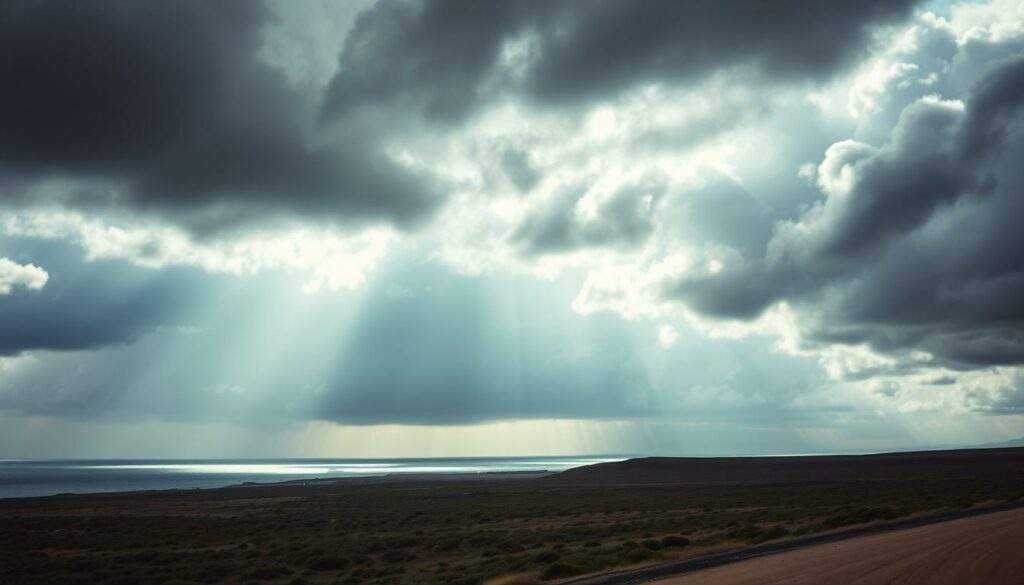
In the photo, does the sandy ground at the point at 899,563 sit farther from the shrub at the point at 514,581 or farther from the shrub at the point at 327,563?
the shrub at the point at 327,563

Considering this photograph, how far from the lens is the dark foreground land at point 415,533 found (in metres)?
34.2

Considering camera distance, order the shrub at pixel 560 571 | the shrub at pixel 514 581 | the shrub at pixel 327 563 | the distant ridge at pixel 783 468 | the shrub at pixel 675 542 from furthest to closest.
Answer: the distant ridge at pixel 783 468, the shrub at pixel 327 563, the shrub at pixel 675 542, the shrub at pixel 560 571, the shrub at pixel 514 581

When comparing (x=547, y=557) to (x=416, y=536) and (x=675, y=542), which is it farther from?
(x=416, y=536)

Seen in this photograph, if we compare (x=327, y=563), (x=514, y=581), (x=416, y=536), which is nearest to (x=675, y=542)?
(x=514, y=581)

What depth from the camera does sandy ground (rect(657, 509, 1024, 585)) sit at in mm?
19141

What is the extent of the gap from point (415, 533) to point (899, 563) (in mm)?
34720

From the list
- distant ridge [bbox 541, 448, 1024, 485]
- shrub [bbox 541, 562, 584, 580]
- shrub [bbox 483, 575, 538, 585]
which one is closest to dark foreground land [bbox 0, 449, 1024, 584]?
shrub [bbox 541, 562, 584, 580]

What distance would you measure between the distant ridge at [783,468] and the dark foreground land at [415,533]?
42.8m

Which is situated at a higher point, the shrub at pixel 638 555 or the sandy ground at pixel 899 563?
the sandy ground at pixel 899 563

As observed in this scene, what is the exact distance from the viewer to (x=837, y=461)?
14125cm

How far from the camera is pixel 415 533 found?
4988 cm

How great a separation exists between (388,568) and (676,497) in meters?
48.8

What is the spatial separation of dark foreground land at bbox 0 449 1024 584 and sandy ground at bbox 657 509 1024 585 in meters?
5.62

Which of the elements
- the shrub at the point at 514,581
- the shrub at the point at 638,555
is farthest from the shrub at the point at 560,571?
the shrub at the point at 638,555
